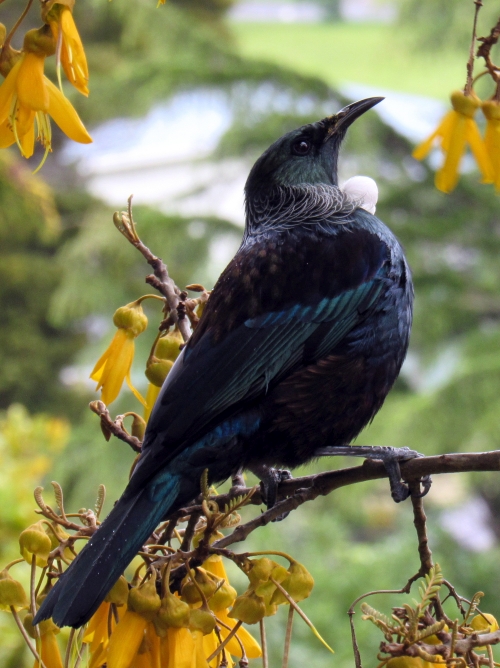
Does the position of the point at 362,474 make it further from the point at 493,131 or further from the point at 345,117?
the point at 345,117

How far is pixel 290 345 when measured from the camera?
54.5 inches

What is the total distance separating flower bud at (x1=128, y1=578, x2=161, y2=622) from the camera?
3.18 feet

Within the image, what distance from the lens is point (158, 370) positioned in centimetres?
128

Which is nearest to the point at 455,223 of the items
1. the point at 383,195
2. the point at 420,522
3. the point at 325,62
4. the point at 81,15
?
the point at 383,195

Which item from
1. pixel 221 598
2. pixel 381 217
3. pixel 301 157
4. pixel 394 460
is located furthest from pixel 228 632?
pixel 381 217

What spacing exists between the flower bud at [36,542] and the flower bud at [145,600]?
0.12 m

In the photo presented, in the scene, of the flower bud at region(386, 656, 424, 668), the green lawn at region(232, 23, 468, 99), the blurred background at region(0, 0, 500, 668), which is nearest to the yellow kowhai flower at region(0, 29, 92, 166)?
the flower bud at region(386, 656, 424, 668)

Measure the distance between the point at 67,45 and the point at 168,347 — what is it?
19.2 inches

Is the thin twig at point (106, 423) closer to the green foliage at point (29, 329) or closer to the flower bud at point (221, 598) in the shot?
the flower bud at point (221, 598)

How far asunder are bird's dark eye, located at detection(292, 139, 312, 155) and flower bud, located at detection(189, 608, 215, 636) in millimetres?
993

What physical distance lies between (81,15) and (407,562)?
22.2 feet

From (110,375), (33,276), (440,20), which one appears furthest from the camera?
(33,276)

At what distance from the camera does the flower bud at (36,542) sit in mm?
1010

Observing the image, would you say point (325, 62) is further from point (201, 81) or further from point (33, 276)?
point (201, 81)
